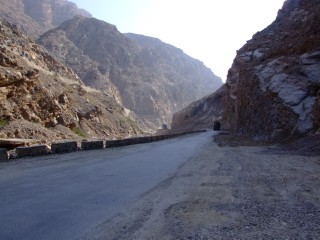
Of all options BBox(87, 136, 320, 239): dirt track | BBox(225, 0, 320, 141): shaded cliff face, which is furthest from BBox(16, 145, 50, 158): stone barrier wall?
BBox(225, 0, 320, 141): shaded cliff face

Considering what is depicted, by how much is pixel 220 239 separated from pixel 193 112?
80.3 meters

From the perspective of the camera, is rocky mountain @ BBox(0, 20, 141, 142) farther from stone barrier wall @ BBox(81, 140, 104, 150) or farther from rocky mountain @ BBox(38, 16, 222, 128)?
rocky mountain @ BBox(38, 16, 222, 128)

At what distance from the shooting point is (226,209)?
539 cm

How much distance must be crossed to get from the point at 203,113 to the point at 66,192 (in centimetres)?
7392

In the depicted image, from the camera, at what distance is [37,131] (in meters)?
28.6

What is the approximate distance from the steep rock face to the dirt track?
6156 centimetres

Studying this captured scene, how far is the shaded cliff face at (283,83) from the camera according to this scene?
19.2m

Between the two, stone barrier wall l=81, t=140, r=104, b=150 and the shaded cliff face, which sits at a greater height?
the shaded cliff face

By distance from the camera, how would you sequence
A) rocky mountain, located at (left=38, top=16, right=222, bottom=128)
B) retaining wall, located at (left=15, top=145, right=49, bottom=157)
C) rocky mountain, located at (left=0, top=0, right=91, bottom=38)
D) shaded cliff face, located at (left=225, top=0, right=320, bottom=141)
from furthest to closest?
rocky mountain, located at (left=0, top=0, right=91, bottom=38) → rocky mountain, located at (left=38, top=16, right=222, bottom=128) → shaded cliff face, located at (left=225, top=0, right=320, bottom=141) → retaining wall, located at (left=15, top=145, right=49, bottom=157)

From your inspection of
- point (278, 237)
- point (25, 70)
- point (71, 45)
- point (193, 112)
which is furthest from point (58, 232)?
point (71, 45)

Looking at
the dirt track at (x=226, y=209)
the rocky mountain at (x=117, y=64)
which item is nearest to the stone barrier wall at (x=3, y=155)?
the dirt track at (x=226, y=209)

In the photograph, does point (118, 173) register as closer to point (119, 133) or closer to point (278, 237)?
point (278, 237)

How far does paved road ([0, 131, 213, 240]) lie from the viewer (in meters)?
4.95

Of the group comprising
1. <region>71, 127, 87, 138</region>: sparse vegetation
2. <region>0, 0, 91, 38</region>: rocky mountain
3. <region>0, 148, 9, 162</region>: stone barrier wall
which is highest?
<region>0, 0, 91, 38</region>: rocky mountain
